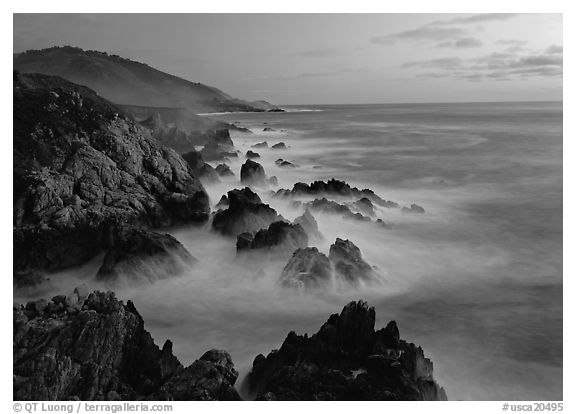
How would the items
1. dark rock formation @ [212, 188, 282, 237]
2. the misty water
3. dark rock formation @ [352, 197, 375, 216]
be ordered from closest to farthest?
1. the misty water
2. dark rock formation @ [212, 188, 282, 237]
3. dark rock formation @ [352, 197, 375, 216]

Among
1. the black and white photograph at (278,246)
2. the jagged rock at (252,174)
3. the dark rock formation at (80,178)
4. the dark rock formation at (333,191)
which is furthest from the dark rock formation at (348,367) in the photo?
the jagged rock at (252,174)

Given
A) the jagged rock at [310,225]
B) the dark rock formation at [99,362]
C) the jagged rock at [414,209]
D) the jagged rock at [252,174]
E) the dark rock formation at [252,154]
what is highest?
the dark rock formation at [252,154]

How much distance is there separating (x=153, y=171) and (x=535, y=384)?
11181mm

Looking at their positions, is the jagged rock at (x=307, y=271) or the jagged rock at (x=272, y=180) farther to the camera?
the jagged rock at (x=272, y=180)

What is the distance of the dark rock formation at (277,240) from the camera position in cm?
1119

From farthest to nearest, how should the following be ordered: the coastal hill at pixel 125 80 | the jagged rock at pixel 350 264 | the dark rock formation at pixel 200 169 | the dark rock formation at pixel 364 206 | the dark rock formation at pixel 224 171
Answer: the dark rock formation at pixel 224 171
the dark rock formation at pixel 200 169
the dark rock formation at pixel 364 206
the coastal hill at pixel 125 80
the jagged rock at pixel 350 264

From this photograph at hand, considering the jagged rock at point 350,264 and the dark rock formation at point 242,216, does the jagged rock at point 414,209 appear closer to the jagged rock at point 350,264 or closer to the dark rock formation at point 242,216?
the jagged rock at point 350,264

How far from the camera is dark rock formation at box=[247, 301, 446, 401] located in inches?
303

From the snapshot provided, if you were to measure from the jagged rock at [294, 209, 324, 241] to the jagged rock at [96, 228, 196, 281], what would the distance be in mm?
2951

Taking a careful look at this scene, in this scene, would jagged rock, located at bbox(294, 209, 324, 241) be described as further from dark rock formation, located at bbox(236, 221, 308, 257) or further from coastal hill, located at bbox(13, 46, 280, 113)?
coastal hill, located at bbox(13, 46, 280, 113)

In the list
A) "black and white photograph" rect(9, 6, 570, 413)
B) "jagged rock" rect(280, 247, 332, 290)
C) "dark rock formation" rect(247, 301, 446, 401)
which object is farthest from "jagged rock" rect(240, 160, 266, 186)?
"dark rock formation" rect(247, 301, 446, 401)

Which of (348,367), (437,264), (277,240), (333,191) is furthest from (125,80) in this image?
(348,367)

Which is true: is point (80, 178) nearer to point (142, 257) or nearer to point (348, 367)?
point (142, 257)

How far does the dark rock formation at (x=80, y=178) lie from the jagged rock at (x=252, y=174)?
1.84 m
